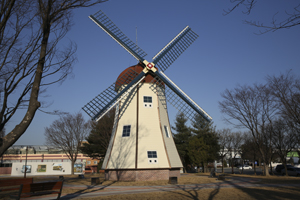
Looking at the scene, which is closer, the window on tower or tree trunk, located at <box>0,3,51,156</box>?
tree trunk, located at <box>0,3,51,156</box>

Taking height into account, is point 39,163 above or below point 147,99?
below

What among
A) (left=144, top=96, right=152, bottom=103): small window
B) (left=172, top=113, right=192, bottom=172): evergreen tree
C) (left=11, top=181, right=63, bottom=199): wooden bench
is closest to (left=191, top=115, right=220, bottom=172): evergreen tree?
(left=172, top=113, right=192, bottom=172): evergreen tree

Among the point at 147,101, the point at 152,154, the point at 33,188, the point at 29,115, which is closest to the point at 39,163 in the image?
the point at 147,101

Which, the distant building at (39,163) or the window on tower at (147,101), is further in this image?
the distant building at (39,163)

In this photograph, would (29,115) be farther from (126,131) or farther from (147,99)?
(147,99)

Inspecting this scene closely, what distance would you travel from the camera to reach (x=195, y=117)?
23344 millimetres

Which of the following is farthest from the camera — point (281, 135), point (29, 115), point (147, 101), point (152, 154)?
point (281, 135)

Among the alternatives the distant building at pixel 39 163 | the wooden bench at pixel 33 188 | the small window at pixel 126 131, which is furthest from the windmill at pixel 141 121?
the distant building at pixel 39 163

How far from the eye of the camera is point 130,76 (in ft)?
75.8

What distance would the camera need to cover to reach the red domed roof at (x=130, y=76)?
23.1 metres

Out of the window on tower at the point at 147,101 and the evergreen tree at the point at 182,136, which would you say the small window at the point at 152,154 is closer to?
the window on tower at the point at 147,101

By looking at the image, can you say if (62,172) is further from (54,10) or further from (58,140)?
(54,10)

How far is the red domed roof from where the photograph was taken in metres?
23.1

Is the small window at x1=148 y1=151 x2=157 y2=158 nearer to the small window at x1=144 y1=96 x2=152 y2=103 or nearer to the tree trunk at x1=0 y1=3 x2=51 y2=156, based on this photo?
the small window at x1=144 y1=96 x2=152 y2=103
